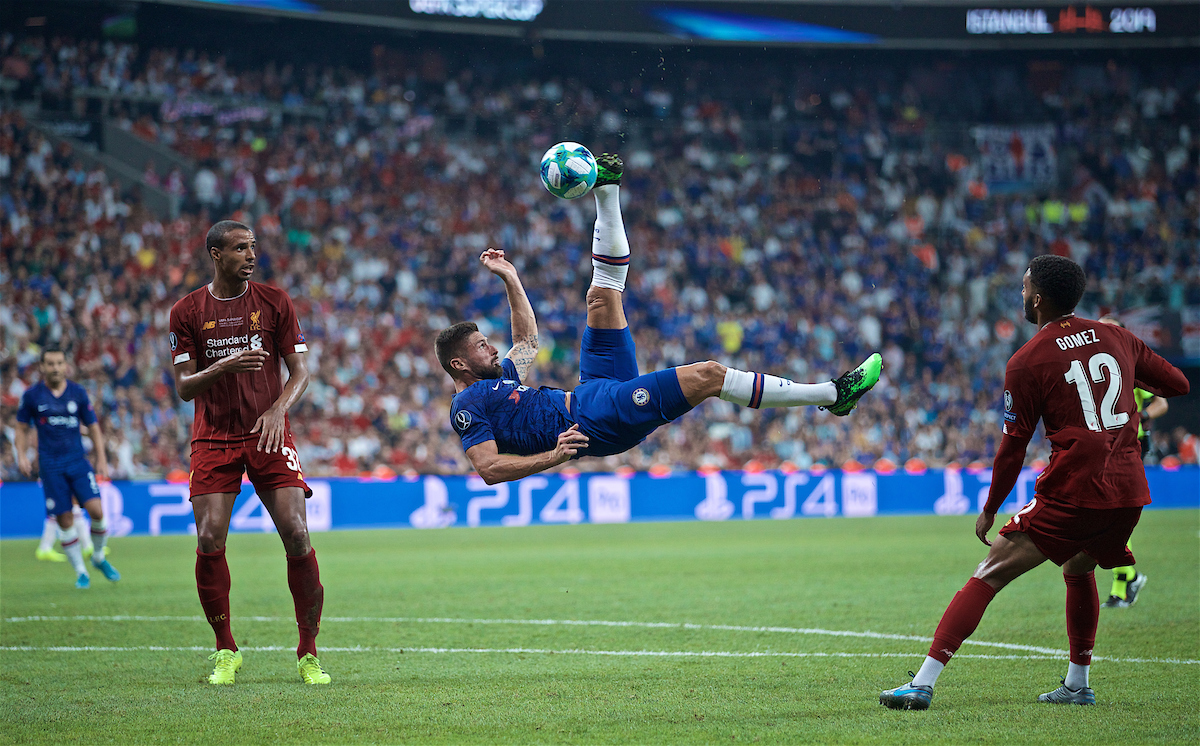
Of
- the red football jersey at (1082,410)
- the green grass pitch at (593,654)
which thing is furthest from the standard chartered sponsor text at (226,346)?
the red football jersey at (1082,410)

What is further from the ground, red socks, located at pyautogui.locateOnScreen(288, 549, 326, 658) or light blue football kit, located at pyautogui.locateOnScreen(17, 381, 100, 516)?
light blue football kit, located at pyautogui.locateOnScreen(17, 381, 100, 516)

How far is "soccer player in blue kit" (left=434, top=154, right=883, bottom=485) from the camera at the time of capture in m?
6.20

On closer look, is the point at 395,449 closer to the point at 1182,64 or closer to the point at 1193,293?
the point at 1193,293

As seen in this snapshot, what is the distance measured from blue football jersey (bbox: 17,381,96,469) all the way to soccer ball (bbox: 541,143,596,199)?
8096 millimetres

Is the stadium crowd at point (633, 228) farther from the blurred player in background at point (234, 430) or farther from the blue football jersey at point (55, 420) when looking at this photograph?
the blurred player in background at point (234, 430)

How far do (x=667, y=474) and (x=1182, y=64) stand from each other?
20.5 m

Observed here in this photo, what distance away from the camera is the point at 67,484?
42.0 feet

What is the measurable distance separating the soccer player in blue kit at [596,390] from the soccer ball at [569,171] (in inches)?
4.0

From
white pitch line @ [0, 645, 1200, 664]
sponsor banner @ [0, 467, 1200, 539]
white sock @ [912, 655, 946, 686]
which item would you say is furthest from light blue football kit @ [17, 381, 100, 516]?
white sock @ [912, 655, 946, 686]

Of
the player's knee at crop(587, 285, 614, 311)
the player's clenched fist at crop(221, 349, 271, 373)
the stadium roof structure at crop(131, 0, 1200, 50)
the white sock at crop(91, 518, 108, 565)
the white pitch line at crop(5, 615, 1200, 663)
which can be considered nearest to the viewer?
the player's clenched fist at crop(221, 349, 271, 373)

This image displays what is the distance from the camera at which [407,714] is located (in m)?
5.97

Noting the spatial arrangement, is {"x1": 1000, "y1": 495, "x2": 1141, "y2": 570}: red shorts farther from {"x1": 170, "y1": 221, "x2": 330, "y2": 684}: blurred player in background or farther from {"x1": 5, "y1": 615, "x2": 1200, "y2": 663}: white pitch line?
{"x1": 170, "y1": 221, "x2": 330, "y2": 684}: blurred player in background

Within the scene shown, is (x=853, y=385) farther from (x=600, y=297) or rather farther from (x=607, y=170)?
(x=607, y=170)

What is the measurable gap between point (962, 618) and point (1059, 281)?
1853 millimetres
